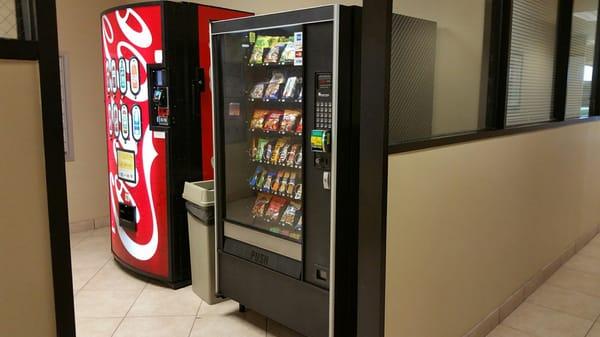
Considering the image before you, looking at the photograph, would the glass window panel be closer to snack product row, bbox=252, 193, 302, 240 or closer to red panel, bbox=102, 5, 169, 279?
snack product row, bbox=252, 193, 302, 240

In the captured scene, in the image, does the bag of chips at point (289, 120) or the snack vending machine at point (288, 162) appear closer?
the snack vending machine at point (288, 162)

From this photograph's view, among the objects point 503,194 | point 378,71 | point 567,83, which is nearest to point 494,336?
point 503,194

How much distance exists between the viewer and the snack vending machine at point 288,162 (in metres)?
2.41

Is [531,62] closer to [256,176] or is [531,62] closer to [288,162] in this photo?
[288,162]

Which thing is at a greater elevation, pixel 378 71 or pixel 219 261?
pixel 378 71

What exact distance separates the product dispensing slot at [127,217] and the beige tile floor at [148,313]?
41 centimetres

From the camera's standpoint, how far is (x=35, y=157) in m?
1.32

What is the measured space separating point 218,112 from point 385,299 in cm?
165

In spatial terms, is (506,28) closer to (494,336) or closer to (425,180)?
(425,180)

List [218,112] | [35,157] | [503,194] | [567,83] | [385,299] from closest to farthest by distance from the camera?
[35,157] < [385,299] < [503,194] < [218,112] < [567,83]

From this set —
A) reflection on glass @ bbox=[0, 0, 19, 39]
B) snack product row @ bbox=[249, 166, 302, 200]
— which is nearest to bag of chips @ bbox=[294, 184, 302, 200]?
snack product row @ bbox=[249, 166, 302, 200]

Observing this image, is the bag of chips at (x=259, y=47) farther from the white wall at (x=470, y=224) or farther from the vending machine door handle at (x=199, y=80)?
the white wall at (x=470, y=224)

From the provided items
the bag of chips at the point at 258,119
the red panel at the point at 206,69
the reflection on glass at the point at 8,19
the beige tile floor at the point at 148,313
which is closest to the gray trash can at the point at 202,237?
the beige tile floor at the point at 148,313

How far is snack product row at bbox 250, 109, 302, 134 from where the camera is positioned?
2796 mm
